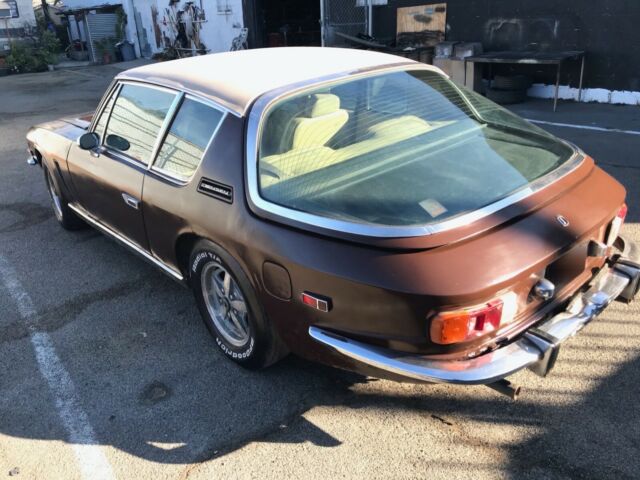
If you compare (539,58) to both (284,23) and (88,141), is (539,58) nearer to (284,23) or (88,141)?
(88,141)

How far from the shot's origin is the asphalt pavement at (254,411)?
2471 millimetres

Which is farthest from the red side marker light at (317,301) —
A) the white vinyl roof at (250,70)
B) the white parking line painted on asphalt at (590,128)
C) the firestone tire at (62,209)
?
the white parking line painted on asphalt at (590,128)

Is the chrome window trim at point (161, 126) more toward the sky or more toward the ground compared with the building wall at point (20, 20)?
more toward the ground

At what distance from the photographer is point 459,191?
2545 mm

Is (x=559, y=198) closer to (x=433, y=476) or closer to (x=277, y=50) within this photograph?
(x=433, y=476)

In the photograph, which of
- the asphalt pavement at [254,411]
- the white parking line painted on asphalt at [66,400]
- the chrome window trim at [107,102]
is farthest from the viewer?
the chrome window trim at [107,102]

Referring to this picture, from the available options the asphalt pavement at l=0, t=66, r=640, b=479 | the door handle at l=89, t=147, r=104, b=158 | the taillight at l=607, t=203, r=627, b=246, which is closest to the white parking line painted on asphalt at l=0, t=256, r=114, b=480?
the asphalt pavement at l=0, t=66, r=640, b=479

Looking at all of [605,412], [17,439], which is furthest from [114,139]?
[605,412]

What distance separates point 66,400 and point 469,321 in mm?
2219

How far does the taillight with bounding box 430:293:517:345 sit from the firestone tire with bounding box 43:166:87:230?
392 centimetres

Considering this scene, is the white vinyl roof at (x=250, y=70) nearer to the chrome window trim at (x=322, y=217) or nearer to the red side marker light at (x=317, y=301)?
the chrome window trim at (x=322, y=217)

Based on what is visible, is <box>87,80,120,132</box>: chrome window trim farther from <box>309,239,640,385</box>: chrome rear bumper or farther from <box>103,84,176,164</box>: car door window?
<box>309,239,640,385</box>: chrome rear bumper

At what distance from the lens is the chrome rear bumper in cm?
216

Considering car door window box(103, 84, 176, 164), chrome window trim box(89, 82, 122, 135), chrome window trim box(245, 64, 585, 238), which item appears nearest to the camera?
chrome window trim box(245, 64, 585, 238)
